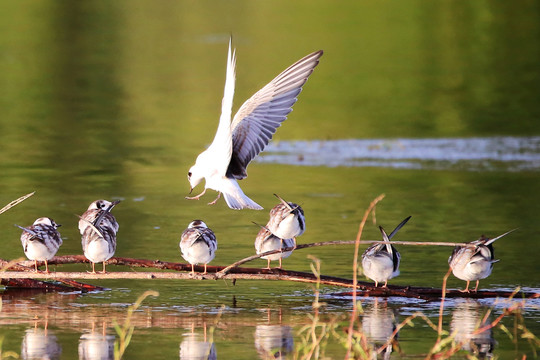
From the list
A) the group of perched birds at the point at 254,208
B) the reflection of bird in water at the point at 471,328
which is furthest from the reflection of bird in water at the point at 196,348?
the reflection of bird in water at the point at 471,328

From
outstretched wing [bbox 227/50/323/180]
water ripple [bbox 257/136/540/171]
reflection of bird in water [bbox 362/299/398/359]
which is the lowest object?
reflection of bird in water [bbox 362/299/398/359]

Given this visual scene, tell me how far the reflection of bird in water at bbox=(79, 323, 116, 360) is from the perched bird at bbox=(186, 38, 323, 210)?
172 centimetres

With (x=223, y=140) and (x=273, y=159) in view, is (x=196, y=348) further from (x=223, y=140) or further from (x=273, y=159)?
(x=273, y=159)

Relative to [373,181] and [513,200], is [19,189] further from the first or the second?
[513,200]

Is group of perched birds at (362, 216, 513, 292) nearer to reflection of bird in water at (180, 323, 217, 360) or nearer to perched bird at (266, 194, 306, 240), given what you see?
perched bird at (266, 194, 306, 240)

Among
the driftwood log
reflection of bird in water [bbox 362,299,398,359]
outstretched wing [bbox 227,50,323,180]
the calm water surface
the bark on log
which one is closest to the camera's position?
reflection of bird in water [bbox 362,299,398,359]

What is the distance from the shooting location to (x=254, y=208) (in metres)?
8.64

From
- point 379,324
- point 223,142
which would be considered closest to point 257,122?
point 223,142

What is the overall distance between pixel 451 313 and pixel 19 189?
286 inches

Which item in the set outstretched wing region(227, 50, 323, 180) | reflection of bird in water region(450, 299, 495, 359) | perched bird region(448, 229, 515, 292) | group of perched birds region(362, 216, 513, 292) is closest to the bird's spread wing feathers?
outstretched wing region(227, 50, 323, 180)

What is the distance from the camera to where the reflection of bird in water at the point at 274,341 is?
7269 mm

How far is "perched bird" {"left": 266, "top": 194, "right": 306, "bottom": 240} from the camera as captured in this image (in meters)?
8.96

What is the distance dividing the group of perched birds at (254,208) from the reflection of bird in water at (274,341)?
3.26 feet

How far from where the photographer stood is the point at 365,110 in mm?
21703
